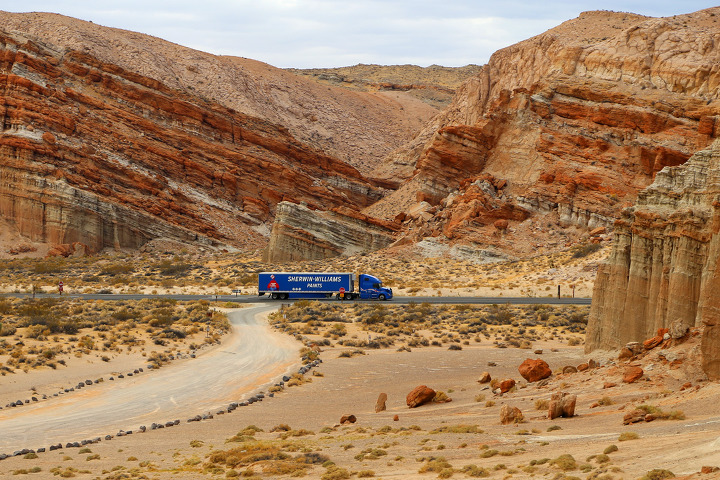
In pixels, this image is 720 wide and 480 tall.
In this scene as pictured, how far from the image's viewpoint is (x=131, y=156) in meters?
83.6

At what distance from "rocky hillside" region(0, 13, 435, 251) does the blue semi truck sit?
28830mm

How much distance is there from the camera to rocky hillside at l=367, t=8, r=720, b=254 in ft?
220

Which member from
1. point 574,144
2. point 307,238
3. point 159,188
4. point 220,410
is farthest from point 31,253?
point 220,410

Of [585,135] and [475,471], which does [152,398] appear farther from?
[585,135]

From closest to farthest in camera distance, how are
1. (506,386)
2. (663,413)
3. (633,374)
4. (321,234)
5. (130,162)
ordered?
(663,413) → (633,374) → (506,386) → (321,234) → (130,162)

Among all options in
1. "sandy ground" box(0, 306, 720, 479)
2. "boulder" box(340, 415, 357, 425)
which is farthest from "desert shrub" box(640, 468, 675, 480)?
"boulder" box(340, 415, 357, 425)

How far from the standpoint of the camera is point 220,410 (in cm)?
2333

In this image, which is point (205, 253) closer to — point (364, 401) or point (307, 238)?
point (307, 238)

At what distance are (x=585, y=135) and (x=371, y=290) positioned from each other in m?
28.6

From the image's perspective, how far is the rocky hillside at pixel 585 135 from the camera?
67125 mm

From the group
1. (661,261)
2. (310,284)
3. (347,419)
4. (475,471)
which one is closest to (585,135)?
(310,284)

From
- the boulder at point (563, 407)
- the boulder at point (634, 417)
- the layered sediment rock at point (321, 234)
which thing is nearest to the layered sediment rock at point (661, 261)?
the boulder at point (563, 407)

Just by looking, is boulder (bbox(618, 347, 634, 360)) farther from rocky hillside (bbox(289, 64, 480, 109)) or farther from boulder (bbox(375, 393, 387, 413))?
rocky hillside (bbox(289, 64, 480, 109))

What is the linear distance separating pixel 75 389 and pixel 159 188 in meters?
59.0
